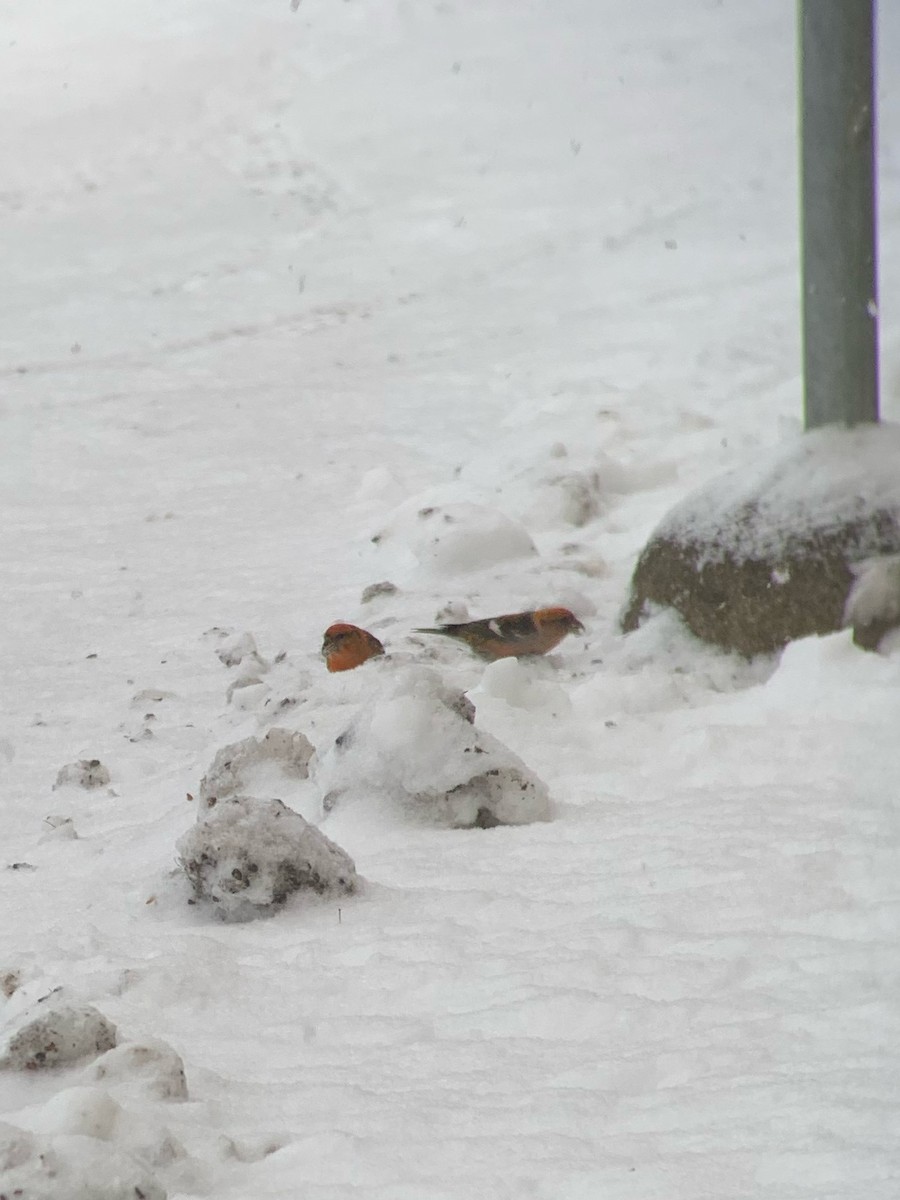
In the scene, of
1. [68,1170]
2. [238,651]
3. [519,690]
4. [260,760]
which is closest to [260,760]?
[260,760]

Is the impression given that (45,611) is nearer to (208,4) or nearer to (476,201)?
(476,201)

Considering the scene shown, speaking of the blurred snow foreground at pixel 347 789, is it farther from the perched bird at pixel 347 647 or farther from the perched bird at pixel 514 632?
the perched bird at pixel 514 632

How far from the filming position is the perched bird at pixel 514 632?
3504 mm

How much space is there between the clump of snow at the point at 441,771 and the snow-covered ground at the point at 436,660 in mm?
17

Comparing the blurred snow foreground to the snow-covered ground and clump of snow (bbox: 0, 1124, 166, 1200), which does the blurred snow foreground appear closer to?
the snow-covered ground

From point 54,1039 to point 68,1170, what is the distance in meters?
0.36

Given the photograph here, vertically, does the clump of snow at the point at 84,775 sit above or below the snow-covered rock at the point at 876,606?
below

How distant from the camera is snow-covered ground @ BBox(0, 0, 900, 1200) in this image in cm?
164

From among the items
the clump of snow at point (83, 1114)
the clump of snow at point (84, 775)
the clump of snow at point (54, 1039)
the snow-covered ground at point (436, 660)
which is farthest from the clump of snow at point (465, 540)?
the clump of snow at point (83, 1114)

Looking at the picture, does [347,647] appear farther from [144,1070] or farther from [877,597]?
[144,1070]

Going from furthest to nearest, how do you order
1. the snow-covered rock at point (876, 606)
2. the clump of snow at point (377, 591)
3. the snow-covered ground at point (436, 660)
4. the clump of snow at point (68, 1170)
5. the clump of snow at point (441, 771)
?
the clump of snow at point (377, 591)
the snow-covered rock at point (876, 606)
the clump of snow at point (441, 771)
the snow-covered ground at point (436, 660)
the clump of snow at point (68, 1170)

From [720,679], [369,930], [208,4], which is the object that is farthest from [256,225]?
[369,930]

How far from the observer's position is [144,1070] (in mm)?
1672

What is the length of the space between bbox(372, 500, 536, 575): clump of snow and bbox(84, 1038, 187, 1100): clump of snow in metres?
2.77
